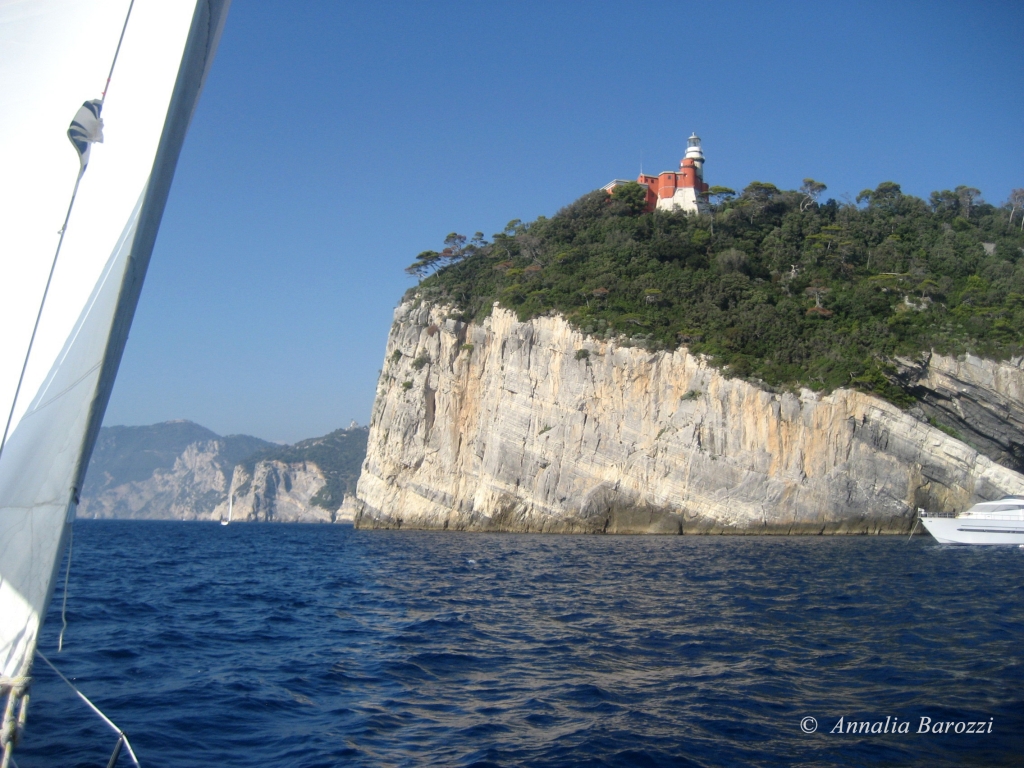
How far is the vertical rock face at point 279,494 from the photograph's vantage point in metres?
145

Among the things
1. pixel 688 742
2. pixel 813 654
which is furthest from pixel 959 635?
pixel 688 742

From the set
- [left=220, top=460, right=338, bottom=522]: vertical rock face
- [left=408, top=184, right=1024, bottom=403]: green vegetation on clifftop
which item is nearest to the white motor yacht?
[left=408, top=184, right=1024, bottom=403]: green vegetation on clifftop

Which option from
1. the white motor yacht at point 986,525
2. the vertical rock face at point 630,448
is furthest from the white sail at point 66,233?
the vertical rock face at point 630,448

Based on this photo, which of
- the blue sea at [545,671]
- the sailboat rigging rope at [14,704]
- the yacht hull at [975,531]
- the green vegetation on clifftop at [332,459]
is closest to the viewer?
the sailboat rigging rope at [14,704]

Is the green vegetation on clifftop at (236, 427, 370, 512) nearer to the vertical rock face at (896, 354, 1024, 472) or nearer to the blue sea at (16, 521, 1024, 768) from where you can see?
the vertical rock face at (896, 354, 1024, 472)

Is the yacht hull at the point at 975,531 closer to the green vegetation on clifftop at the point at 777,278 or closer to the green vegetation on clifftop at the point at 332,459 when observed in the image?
the green vegetation on clifftop at the point at 777,278

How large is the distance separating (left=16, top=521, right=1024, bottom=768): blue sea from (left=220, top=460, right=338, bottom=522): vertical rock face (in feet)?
437

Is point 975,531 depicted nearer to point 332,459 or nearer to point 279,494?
point 279,494

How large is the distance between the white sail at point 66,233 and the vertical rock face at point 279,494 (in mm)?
145503

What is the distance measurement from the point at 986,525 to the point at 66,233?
34.4m

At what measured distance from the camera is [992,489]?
1383 inches

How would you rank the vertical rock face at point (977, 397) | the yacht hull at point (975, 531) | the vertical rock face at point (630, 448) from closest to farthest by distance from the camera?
the yacht hull at point (975, 531)
the vertical rock face at point (630, 448)
the vertical rock face at point (977, 397)

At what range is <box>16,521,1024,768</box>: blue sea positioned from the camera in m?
6.82

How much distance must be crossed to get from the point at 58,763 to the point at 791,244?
53.0m
